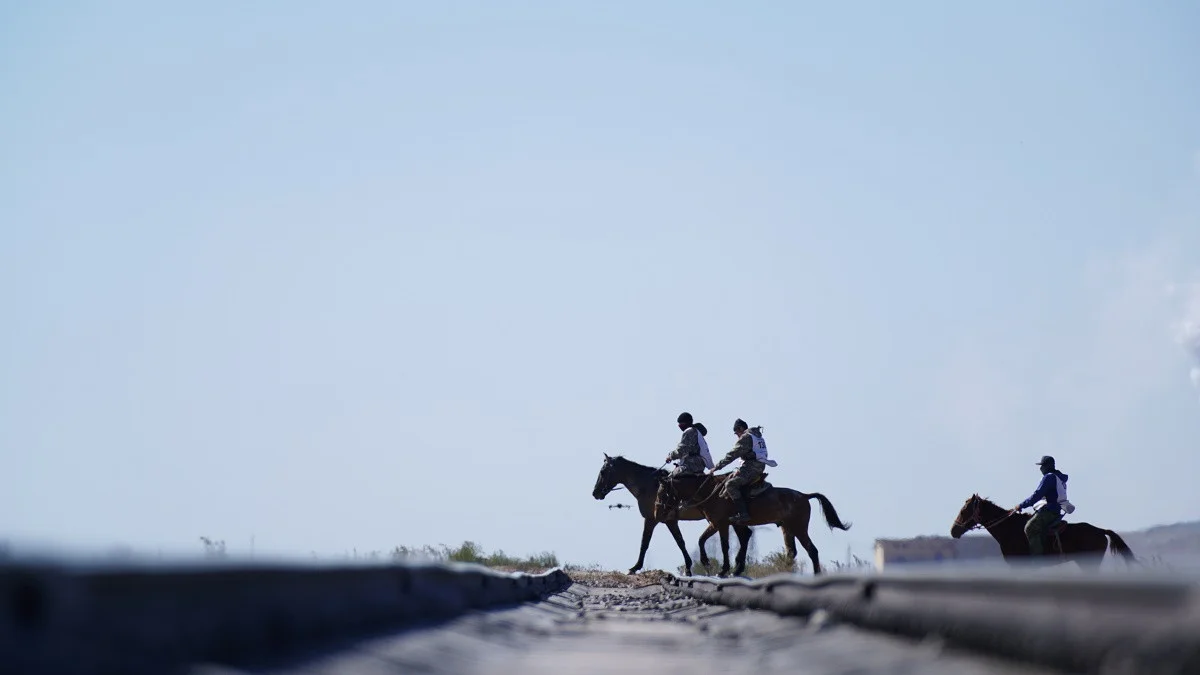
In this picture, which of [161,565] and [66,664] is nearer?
[66,664]

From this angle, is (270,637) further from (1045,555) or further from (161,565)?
(1045,555)

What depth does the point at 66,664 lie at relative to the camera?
2654 mm

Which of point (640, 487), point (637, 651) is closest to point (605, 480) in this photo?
point (640, 487)

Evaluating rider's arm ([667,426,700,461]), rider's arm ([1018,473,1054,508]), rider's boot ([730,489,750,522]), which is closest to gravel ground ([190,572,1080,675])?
rider's arm ([1018,473,1054,508])

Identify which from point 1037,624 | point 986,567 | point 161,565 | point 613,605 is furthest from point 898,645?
point 613,605

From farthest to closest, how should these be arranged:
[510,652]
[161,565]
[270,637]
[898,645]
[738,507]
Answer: [738,507], [510,652], [898,645], [270,637], [161,565]

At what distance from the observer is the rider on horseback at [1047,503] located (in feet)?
65.7

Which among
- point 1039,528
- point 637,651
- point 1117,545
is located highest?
point 1039,528

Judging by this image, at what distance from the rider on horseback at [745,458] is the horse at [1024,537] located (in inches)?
127

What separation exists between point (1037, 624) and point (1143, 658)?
719 mm

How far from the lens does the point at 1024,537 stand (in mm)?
20969

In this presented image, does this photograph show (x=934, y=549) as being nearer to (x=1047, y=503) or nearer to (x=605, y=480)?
(x=605, y=480)

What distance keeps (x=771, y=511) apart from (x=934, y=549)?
13619 mm

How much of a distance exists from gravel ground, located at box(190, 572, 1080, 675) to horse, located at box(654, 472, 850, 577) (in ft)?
46.7
